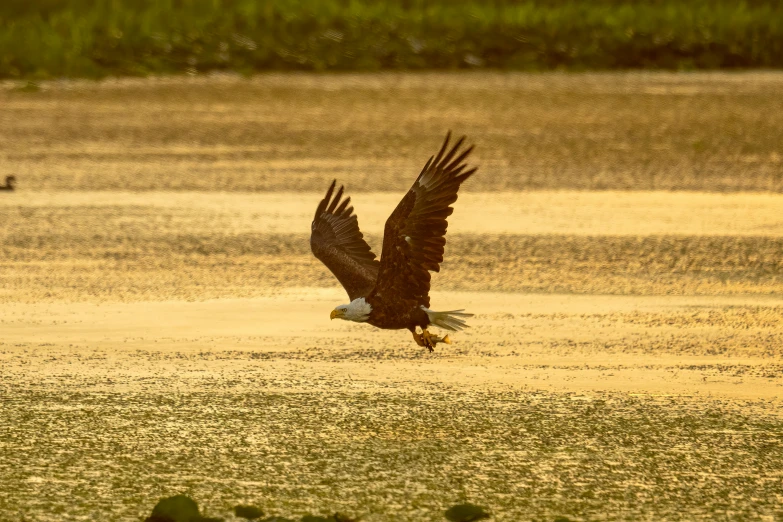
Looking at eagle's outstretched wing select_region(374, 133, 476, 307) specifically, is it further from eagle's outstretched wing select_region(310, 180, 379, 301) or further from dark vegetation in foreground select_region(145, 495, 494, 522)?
dark vegetation in foreground select_region(145, 495, 494, 522)

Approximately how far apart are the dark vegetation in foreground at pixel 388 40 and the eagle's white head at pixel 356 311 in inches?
643

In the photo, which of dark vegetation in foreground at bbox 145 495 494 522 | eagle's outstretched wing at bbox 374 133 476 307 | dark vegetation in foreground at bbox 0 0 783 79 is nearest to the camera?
dark vegetation in foreground at bbox 145 495 494 522

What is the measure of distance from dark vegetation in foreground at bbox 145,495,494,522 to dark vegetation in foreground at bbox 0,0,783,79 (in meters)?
18.0

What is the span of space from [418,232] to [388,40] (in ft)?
59.2

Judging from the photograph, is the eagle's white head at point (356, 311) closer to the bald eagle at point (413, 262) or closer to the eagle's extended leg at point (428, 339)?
the bald eagle at point (413, 262)

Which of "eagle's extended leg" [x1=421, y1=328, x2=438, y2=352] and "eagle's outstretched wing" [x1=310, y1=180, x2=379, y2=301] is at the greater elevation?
"eagle's outstretched wing" [x1=310, y1=180, x2=379, y2=301]

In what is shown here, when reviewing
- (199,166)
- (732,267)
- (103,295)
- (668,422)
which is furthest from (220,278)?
(199,166)

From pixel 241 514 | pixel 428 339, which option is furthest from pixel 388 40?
pixel 241 514

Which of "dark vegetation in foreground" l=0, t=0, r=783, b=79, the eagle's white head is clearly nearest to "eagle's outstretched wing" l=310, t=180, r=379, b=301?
the eagle's white head

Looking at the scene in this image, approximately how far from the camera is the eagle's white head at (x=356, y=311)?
22.5ft

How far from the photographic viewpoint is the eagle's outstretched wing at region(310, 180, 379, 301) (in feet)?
23.5

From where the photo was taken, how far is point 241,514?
16.8 feet

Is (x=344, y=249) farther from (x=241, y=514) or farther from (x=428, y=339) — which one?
(x=241, y=514)

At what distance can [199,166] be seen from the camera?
14.3 metres
